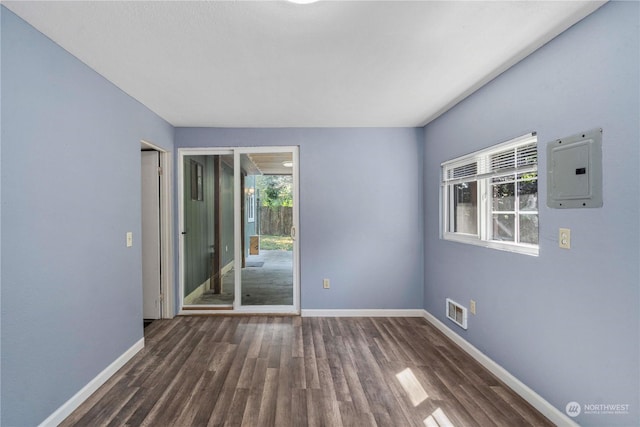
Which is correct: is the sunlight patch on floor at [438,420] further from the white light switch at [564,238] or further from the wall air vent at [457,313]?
the white light switch at [564,238]

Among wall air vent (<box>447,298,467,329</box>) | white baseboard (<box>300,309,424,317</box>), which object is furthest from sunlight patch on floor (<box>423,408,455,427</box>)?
white baseboard (<box>300,309,424,317</box>)

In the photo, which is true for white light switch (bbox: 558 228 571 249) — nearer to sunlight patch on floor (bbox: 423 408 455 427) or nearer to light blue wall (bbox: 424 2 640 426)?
light blue wall (bbox: 424 2 640 426)

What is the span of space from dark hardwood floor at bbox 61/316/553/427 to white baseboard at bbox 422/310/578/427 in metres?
0.05

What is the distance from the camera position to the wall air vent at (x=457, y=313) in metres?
2.76

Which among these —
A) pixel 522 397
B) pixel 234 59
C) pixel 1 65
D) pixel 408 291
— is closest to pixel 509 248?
pixel 522 397

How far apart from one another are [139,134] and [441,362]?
365cm

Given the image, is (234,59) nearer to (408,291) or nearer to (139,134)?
(139,134)

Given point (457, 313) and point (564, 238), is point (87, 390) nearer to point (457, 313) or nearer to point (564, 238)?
point (457, 313)

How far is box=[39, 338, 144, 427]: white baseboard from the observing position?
5.90 ft

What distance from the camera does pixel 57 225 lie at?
184cm

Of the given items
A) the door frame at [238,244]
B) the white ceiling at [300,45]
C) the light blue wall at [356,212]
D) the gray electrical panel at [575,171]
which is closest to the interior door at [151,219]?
the door frame at [238,244]

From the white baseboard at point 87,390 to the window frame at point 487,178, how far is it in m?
3.34

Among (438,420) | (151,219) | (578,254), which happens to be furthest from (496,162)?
(151,219)

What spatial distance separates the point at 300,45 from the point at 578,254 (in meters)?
2.15
